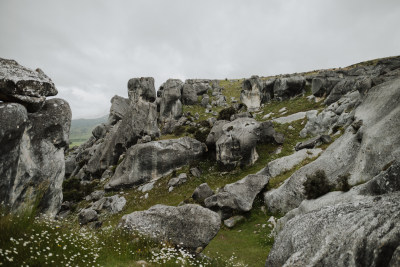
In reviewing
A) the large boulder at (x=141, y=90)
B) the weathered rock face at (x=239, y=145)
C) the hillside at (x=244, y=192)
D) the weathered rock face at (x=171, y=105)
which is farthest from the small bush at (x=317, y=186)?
the weathered rock face at (x=171, y=105)

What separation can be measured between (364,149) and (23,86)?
86.1 ft

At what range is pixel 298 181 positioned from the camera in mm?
23297

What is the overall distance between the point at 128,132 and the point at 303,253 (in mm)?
51237

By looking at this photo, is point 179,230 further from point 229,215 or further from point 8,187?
point 229,215

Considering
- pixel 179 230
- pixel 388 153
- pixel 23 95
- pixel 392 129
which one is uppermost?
pixel 23 95

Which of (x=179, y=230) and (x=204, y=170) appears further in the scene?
(x=204, y=170)

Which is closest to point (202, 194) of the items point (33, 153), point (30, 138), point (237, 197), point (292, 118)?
point (237, 197)

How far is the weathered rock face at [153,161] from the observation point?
4228cm

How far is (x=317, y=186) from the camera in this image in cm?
1964

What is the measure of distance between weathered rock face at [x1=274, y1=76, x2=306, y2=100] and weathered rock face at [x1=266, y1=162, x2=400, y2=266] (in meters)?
58.4

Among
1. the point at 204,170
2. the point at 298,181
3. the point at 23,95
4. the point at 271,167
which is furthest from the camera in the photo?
the point at 204,170

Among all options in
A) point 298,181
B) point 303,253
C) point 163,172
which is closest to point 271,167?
point 298,181

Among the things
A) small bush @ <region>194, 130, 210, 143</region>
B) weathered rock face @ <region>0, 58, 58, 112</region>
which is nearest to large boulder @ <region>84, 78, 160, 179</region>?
small bush @ <region>194, 130, 210, 143</region>

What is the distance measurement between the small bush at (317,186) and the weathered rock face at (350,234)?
580cm
